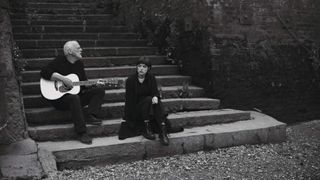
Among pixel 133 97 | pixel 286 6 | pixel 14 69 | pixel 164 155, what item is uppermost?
pixel 286 6

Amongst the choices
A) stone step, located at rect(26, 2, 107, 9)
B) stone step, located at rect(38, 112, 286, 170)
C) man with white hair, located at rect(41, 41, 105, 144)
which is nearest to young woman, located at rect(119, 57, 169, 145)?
stone step, located at rect(38, 112, 286, 170)

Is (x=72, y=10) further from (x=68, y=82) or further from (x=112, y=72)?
(x=68, y=82)

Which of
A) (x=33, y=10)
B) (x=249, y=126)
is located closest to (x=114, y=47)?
(x=33, y=10)

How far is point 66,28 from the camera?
31.3 feet

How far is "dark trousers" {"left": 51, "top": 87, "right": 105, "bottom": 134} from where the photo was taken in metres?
6.07

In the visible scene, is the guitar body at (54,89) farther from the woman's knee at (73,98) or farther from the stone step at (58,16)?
the stone step at (58,16)

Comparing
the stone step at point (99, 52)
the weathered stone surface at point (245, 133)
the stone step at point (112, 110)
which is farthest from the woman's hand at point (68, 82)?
the stone step at point (99, 52)

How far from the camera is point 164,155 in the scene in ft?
20.7

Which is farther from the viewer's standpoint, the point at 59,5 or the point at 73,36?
the point at 59,5

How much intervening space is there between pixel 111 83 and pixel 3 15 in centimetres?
169

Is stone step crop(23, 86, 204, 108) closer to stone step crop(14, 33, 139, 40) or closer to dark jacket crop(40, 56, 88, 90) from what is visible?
dark jacket crop(40, 56, 88, 90)

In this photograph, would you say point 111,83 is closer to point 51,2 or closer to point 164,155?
point 164,155

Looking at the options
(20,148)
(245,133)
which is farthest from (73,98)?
(245,133)

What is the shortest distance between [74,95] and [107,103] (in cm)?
119
